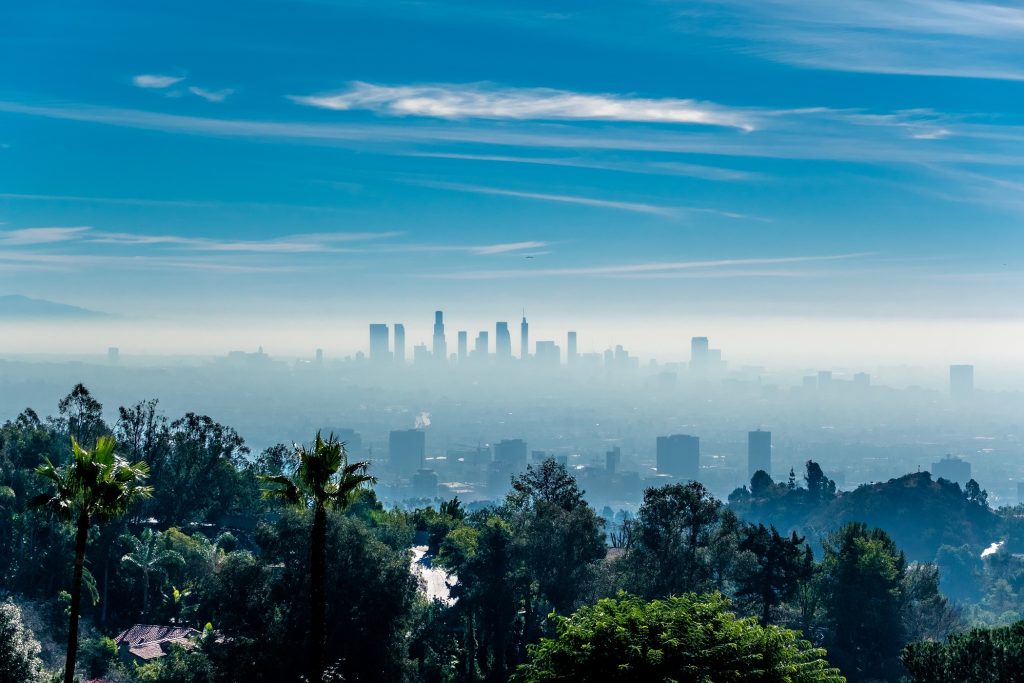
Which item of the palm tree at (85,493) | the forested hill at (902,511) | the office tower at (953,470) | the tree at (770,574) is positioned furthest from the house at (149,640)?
the office tower at (953,470)

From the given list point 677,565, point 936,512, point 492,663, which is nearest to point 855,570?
point 677,565

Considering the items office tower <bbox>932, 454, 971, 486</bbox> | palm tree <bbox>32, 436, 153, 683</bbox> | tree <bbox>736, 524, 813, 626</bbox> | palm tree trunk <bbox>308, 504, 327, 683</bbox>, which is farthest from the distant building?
palm tree <bbox>32, 436, 153, 683</bbox>

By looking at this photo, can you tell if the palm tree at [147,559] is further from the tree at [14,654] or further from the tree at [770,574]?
the tree at [770,574]

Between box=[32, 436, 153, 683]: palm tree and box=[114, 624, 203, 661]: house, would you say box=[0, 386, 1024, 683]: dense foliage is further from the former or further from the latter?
box=[114, 624, 203, 661]: house

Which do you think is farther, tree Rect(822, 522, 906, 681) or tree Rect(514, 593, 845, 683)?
tree Rect(822, 522, 906, 681)

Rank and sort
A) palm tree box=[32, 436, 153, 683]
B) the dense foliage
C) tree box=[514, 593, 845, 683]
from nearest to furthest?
1. palm tree box=[32, 436, 153, 683]
2. tree box=[514, 593, 845, 683]
3. the dense foliage

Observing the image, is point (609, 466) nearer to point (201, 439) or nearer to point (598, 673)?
point (201, 439)
